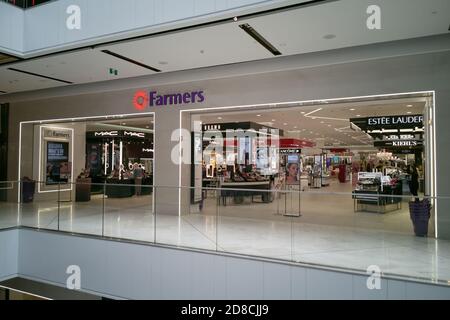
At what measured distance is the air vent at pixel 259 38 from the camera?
21.0 ft

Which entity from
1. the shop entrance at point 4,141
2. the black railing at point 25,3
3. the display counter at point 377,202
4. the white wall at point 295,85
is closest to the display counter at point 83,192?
the white wall at point 295,85

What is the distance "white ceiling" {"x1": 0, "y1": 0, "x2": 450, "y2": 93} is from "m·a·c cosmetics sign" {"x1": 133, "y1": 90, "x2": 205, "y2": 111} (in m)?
0.74

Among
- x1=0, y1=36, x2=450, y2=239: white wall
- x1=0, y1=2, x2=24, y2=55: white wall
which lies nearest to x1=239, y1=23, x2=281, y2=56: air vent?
x1=0, y1=36, x2=450, y2=239: white wall

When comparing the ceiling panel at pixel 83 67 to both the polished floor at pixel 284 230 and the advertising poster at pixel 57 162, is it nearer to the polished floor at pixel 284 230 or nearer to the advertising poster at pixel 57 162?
the polished floor at pixel 284 230

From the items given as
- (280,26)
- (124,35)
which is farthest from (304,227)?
(124,35)

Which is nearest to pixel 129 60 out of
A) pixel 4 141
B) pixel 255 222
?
pixel 255 222

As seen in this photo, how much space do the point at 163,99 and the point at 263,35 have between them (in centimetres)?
415

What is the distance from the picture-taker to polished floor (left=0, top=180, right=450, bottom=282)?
5.16 m

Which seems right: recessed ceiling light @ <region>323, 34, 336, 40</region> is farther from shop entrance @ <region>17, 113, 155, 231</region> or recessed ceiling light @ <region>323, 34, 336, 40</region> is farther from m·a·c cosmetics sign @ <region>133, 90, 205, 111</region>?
shop entrance @ <region>17, 113, 155, 231</region>

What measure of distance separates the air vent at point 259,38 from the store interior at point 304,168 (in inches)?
60.4

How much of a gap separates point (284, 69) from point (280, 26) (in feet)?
6.98

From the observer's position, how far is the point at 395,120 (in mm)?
10656

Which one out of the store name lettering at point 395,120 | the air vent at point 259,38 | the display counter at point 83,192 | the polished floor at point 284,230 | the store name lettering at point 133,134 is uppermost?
the air vent at point 259,38
